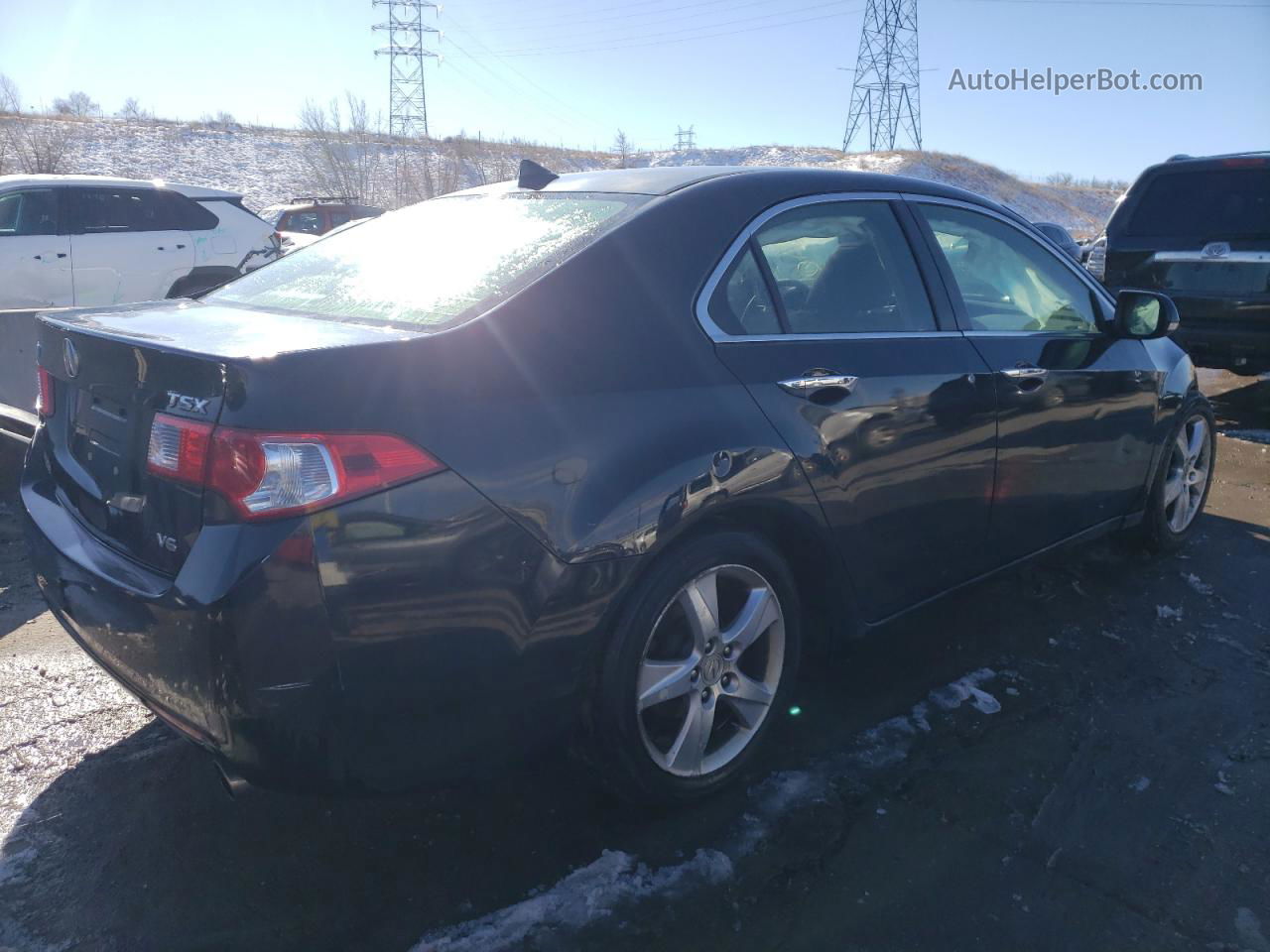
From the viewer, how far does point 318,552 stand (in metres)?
1.94

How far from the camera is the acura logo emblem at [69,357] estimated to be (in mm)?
2523

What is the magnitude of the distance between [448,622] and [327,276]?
1323 millimetres

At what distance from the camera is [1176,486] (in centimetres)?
464

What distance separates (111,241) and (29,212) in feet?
2.47

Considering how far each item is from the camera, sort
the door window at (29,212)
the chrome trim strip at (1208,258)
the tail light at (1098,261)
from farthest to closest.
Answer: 1. the door window at (29,212)
2. the tail light at (1098,261)
3. the chrome trim strip at (1208,258)

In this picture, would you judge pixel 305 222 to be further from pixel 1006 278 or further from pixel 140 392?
pixel 140 392

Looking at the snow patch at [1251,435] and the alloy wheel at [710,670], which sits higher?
the alloy wheel at [710,670]

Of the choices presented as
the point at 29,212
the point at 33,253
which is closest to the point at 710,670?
the point at 33,253

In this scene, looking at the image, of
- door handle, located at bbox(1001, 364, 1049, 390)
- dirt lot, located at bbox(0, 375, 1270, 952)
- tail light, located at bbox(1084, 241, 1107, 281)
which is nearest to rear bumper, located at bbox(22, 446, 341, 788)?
dirt lot, located at bbox(0, 375, 1270, 952)

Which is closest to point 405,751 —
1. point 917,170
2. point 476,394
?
point 476,394

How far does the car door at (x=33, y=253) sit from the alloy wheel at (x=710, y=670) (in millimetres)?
9316

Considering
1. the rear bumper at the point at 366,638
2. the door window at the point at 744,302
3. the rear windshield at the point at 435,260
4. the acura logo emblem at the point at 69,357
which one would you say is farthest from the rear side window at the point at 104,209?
the door window at the point at 744,302

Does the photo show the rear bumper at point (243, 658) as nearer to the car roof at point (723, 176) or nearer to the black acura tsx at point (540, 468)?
the black acura tsx at point (540, 468)

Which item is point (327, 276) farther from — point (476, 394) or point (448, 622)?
point (448, 622)
